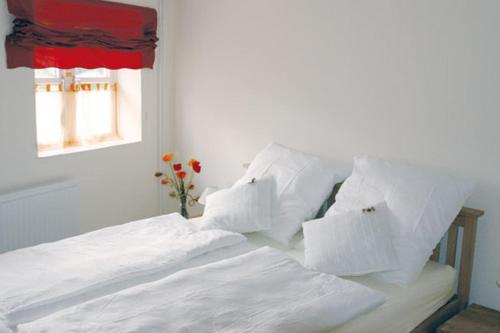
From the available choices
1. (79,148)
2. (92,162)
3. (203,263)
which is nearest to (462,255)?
(203,263)

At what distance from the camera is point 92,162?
13.2ft

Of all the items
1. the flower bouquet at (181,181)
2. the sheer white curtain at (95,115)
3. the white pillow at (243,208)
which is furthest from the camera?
the sheer white curtain at (95,115)

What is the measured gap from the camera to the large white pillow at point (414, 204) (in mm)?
2744

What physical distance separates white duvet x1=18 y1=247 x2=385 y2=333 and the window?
6.06 feet

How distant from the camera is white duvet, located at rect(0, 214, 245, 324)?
2328 millimetres

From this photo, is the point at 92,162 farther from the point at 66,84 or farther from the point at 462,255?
the point at 462,255

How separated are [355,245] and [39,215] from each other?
2086 millimetres

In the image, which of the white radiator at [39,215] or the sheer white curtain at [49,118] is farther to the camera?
the sheer white curtain at [49,118]

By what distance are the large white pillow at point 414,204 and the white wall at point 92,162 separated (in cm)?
191

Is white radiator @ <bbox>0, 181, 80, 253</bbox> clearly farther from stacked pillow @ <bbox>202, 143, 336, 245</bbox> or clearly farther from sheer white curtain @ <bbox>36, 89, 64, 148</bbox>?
stacked pillow @ <bbox>202, 143, 336, 245</bbox>

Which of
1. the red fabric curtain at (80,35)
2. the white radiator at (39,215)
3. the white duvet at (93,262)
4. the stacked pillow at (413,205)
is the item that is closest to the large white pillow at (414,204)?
the stacked pillow at (413,205)

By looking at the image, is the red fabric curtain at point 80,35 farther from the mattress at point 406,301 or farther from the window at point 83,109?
the mattress at point 406,301

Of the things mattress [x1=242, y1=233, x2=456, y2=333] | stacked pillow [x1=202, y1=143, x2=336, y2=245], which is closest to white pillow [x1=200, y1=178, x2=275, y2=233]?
stacked pillow [x1=202, y1=143, x2=336, y2=245]

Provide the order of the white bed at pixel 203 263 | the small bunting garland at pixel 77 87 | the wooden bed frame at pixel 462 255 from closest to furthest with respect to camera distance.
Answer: the white bed at pixel 203 263, the wooden bed frame at pixel 462 255, the small bunting garland at pixel 77 87
